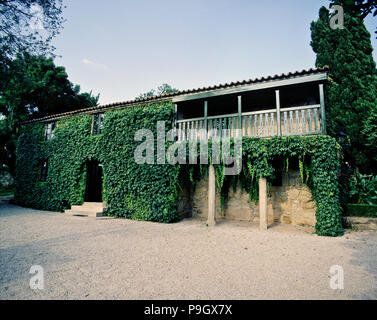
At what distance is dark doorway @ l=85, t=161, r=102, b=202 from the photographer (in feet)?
33.3

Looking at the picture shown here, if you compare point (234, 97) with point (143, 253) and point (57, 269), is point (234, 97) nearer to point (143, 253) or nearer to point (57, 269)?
point (143, 253)

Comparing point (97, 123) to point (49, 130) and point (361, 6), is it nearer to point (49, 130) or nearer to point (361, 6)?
point (49, 130)

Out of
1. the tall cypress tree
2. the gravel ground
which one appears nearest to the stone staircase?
the gravel ground

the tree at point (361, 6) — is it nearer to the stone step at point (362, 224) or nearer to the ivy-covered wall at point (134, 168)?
the ivy-covered wall at point (134, 168)

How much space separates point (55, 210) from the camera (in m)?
10.2

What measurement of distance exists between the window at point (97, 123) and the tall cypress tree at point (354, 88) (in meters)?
11.7

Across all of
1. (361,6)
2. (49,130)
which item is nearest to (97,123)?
(49,130)

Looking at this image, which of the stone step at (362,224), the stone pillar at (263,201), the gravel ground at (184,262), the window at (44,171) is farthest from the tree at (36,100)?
the stone step at (362,224)

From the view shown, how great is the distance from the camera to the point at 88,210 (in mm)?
8930

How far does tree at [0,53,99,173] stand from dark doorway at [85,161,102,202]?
310 inches

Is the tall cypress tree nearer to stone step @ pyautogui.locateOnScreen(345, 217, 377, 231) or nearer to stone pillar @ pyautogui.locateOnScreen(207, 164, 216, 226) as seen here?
stone step @ pyautogui.locateOnScreen(345, 217, 377, 231)

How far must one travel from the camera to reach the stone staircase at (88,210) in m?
8.63
